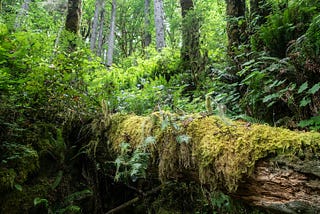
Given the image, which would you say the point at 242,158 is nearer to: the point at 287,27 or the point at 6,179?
the point at 6,179

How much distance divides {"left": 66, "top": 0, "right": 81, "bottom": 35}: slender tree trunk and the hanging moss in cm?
492

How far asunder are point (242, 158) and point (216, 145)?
254 millimetres

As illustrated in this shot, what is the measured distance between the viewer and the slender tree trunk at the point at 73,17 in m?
6.71

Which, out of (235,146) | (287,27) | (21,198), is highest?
(287,27)

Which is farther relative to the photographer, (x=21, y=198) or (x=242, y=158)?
(x=21, y=198)

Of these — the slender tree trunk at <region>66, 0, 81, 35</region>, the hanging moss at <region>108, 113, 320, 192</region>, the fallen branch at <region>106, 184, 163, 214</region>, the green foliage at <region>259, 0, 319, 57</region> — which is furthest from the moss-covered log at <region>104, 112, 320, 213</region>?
the slender tree trunk at <region>66, 0, 81, 35</region>

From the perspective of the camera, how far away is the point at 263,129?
2160 mm

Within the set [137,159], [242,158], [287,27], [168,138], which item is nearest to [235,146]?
[242,158]

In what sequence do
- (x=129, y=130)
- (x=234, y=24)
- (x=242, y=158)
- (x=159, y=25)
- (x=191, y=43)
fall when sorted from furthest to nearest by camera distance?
(x=159, y=25)
(x=191, y=43)
(x=234, y=24)
(x=129, y=130)
(x=242, y=158)

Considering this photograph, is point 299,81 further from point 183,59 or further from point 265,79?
point 183,59

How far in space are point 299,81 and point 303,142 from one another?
1.72 metres

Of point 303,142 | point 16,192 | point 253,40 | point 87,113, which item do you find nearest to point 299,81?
point 253,40

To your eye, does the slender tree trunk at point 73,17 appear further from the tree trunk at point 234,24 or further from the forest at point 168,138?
the tree trunk at point 234,24

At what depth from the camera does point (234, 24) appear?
220 inches
